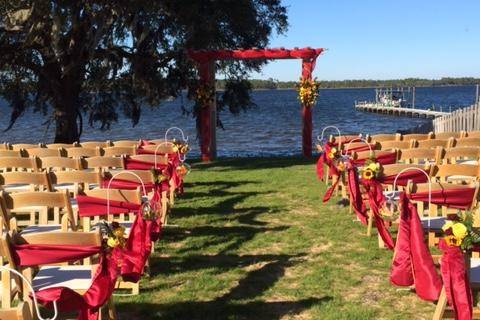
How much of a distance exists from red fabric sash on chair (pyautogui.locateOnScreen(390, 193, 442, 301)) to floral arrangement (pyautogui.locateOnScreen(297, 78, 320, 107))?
33.3 ft

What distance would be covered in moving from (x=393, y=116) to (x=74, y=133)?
59570 millimetres

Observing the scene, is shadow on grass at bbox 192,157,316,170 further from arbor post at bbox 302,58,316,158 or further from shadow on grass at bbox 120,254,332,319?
shadow on grass at bbox 120,254,332,319

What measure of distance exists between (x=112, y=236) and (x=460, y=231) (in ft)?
7.82

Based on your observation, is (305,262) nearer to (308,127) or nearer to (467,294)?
(467,294)

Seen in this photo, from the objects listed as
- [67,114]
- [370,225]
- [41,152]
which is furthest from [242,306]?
[67,114]

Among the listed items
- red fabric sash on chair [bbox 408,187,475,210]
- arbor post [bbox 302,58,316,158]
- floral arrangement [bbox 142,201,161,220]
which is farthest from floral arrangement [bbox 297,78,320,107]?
floral arrangement [bbox 142,201,161,220]

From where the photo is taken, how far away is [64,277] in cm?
485

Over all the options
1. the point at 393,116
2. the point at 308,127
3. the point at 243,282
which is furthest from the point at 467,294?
the point at 393,116

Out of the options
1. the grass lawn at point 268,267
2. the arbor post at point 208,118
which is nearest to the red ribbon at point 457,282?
the grass lawn at point 268,267

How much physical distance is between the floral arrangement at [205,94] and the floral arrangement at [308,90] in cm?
221

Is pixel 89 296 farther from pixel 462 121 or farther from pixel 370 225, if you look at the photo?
pixel 462 121

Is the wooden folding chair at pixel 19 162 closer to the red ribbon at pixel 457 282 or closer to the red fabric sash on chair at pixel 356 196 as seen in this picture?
the red fabric sash on chair at pixel 356 196

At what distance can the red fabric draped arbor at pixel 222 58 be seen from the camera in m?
14.9

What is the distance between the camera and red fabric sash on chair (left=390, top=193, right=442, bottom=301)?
453 cm
